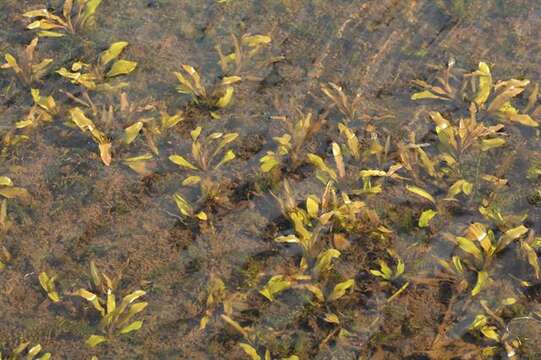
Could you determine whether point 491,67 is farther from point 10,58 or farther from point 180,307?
point 10,58

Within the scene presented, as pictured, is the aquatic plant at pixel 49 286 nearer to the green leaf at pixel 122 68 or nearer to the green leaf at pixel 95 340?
the green leaf at pixel 95 340

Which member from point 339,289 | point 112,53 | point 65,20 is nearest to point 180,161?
point 112,53

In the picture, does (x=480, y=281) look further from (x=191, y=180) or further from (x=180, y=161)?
(x=180, y=161)

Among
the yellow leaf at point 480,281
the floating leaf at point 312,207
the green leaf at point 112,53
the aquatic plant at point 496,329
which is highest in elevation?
the green leaf at point 112,53

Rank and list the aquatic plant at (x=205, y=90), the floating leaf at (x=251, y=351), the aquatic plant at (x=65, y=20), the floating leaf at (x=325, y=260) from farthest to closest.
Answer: the aquatic plant at (x=65, y=20)
the aquatic plant at (x=205, y=90)
the floating leaf at (x=325, y=260)
the floating leaf at (x=251, y=351)

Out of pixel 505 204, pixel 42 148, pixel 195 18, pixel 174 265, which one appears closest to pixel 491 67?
pixel 505 204

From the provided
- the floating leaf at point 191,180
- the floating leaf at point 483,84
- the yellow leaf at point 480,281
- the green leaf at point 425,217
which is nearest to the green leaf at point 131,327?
the floating leaf at point 191,180

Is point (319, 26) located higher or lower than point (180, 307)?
higher
